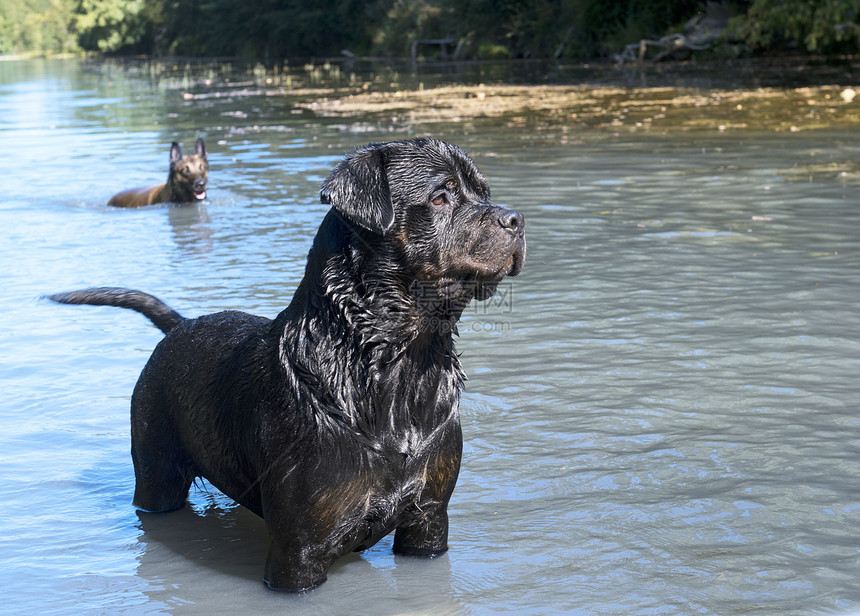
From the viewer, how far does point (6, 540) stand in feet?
16.9

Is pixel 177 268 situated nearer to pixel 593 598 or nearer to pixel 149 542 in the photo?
pixel 149 542

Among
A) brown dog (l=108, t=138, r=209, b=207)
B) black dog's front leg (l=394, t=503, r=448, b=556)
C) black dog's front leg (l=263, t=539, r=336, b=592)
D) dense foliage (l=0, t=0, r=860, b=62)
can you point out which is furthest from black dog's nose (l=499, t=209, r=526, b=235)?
dense foliage (l=0, t=0, r=860, b=62)

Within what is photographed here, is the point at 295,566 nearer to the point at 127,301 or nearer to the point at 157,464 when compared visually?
the point at 157,464

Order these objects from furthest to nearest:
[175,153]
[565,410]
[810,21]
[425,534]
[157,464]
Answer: [810,21] → [175,153] → [565,410] → [157,464] → [425,534]

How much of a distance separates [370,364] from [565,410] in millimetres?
2775

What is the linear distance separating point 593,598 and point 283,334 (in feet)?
6.13

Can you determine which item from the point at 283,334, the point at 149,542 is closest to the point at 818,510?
the point at 283,334

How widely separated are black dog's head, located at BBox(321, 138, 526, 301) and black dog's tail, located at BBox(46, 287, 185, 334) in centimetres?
188

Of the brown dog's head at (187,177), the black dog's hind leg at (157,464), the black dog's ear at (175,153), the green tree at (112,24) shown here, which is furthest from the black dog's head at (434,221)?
the green tree at (112,24)

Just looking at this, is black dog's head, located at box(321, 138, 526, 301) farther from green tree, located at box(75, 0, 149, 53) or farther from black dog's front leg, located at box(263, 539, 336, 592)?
green tree, located at box(75, 0, 149, 53)

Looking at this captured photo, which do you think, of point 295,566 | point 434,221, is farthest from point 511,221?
point 295,566

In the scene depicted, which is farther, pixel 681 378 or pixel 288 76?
pixel 288 76

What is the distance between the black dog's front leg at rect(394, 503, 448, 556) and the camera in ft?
14.7

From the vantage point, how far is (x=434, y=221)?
4.26 metres
